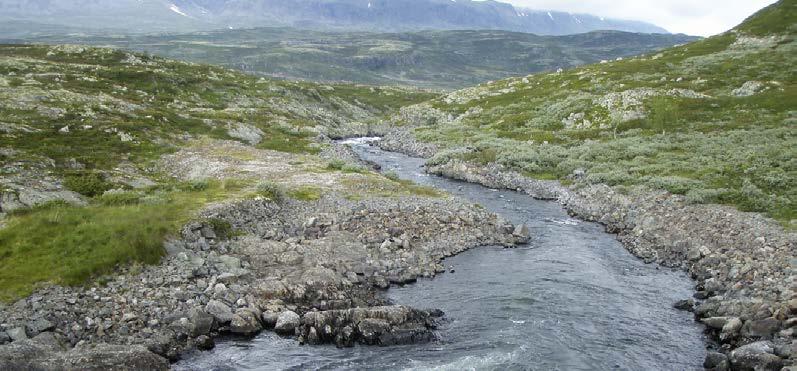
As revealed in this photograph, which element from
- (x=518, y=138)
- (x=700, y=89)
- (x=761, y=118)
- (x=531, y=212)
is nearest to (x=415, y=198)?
(x=531, y=212)

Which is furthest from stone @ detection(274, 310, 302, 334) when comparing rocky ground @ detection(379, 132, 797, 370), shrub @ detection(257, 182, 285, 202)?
shrub @ detection(257, 182, 285, 202)

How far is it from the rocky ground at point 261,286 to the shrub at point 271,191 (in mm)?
856

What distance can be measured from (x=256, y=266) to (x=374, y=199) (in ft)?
53.0

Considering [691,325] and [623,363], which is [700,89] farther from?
[623,363]

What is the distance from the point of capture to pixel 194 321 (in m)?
26.5

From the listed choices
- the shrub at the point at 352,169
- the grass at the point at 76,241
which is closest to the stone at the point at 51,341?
the grass at the point at 76,241

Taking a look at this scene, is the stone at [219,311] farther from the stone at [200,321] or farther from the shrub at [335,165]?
the shrub at [335,165]

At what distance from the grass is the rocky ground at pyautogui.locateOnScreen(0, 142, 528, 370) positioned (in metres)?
0.89

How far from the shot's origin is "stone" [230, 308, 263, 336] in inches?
1067

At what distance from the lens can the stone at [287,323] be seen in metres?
27.2

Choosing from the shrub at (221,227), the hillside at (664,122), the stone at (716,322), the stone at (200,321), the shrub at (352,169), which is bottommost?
the stone at (200,321)

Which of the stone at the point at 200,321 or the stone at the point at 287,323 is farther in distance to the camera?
the stone at the point at 287,323

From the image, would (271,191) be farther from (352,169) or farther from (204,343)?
(204,343)

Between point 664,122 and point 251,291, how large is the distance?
70.1 metres
